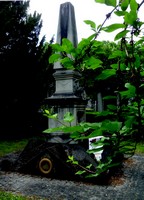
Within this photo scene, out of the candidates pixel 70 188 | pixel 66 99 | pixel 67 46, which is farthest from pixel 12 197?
pixel 67 46

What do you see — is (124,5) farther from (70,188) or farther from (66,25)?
(66,25)

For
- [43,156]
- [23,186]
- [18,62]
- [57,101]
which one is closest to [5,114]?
[18,62]

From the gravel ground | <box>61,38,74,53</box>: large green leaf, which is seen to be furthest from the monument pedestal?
<box>61,38,74,53</box>: large green leaf

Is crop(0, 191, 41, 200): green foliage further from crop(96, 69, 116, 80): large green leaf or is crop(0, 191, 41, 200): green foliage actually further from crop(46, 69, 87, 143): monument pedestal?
crop(96, 69, 116, 80): large green leaf

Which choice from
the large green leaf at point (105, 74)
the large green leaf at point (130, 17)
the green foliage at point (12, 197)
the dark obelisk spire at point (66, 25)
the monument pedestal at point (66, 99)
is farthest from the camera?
the dark obelisk spire at point (66, 25)

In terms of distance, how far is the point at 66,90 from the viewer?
8.41 meters

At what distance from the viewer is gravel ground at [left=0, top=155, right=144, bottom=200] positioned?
15.7ft

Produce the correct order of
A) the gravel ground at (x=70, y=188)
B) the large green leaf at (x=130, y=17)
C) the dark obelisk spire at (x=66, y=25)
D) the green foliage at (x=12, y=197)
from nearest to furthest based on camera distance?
1. the large green leaf at (x=130, y=17)
2. the green foliage at (x=12, y=197)
3. the gravel ground at (x=70, y=188)
4. the dark obelisk spire at (x=66, y=25)

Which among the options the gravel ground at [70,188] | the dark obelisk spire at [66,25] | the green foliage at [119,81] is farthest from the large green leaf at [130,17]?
the dark obelisk spire at [66,25]

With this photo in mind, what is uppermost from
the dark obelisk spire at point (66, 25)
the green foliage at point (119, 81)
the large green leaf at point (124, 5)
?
Result: the dark obelisk spire at point (66, 25)

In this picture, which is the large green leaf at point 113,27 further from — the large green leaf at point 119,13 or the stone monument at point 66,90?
the stone monument at point 66,90

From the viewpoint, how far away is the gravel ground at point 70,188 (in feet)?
15.7

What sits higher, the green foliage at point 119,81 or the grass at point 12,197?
the green foliage at point 119,81

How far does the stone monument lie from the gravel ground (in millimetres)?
2127
